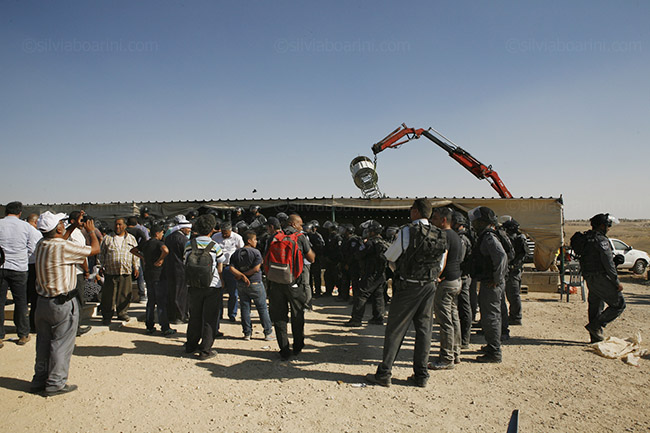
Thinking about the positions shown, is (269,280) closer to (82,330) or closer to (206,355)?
(206,355)

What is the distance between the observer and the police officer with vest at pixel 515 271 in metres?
6.65

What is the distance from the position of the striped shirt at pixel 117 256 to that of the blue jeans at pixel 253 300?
196cm

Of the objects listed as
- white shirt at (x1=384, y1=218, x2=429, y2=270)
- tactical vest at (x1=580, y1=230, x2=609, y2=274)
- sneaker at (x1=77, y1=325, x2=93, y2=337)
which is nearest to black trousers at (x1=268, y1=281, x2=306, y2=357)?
white shirt at (x1=384, y1=218, x2=429, y2=270)

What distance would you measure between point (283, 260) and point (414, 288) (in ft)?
5.10

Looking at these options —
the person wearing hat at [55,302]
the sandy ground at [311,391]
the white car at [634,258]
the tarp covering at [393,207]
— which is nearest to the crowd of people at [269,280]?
the person wearing hat at [55,302]

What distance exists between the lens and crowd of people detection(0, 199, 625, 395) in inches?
146

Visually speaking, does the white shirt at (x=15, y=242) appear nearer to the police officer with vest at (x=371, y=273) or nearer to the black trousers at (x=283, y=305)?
the black trousers at (x=283, y=305)

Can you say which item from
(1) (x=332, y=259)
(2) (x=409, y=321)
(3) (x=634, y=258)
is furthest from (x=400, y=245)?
(3) (x=634, y=258)

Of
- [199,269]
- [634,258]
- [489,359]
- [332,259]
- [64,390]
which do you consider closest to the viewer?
[64,390]

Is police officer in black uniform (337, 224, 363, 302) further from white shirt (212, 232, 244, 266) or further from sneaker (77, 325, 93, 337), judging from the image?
sneaker (77, 325, 93, 337)

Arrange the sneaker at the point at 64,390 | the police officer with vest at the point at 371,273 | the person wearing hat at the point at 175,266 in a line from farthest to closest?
1. the police officer with vest at the point at 371,273
2. the person wearing hat at the point at 175,266
3. the sneaker at the point at 64,390

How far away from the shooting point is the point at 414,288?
4.02m

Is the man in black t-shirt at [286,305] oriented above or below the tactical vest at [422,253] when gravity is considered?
below

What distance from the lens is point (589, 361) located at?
4977 mm
